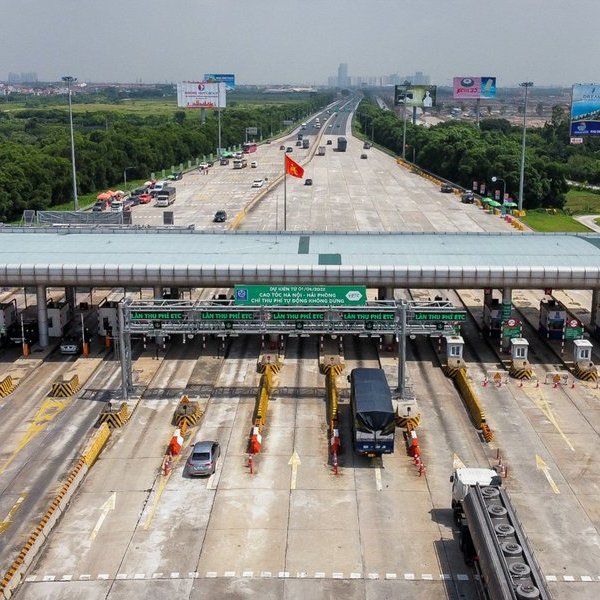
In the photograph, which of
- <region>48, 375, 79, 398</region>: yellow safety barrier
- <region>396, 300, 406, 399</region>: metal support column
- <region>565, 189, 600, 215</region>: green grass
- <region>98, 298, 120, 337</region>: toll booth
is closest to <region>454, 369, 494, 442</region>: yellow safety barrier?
<region>396, 300, 406, 399</region>: metal support column

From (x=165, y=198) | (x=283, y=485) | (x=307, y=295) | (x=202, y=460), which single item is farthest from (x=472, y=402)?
(x=165, y=198)

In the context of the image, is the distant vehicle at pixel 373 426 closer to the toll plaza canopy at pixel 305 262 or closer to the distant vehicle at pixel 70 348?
the toll plaza canopy at pixel 305 262

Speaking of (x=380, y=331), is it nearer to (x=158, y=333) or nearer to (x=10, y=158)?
(x=158, y=333)

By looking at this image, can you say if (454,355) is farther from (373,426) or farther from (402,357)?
(373,426)

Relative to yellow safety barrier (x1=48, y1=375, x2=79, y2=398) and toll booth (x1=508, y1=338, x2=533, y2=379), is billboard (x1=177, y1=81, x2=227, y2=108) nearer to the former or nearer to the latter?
toll booth (x1=508, y1=338, x2=533, y2=379)

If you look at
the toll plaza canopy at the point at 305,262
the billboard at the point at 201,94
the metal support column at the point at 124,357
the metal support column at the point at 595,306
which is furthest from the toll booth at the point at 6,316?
the billboard at the point at 201,94

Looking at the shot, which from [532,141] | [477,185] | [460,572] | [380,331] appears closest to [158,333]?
[380,331]
